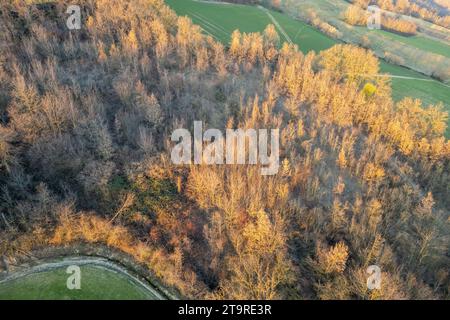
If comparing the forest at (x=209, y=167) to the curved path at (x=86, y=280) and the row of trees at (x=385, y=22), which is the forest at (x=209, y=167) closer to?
the curved path at (x=86, y=280)

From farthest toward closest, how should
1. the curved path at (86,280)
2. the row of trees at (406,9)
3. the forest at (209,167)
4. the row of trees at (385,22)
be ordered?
the row of trees at (406,9)
the row of trees at (385,22)
the forest at (209,167)
the curved path at (86,280)

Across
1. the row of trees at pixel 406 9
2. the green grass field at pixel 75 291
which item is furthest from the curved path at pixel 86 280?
the row of trees at pixel 406 9

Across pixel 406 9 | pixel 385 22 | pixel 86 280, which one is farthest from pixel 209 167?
pixel 406 9

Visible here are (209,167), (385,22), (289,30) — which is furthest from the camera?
(385,22)

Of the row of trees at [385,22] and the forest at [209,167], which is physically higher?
the row of trees at [385,22]

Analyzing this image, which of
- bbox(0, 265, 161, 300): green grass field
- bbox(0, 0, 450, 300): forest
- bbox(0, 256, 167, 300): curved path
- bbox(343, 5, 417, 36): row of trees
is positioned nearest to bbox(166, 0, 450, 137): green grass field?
bbox(343, 5, 417, 36): row of trees

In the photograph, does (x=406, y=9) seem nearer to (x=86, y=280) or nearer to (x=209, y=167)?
(x=209, y=167)

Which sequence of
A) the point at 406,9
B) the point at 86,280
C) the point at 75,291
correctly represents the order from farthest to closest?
1. the point at 406,9
2. the point at 86,280
3. the point at 75,291

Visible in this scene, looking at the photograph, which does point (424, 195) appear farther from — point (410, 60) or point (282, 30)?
point (282, 30)
